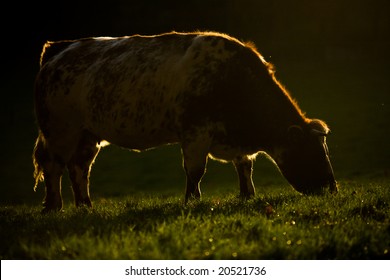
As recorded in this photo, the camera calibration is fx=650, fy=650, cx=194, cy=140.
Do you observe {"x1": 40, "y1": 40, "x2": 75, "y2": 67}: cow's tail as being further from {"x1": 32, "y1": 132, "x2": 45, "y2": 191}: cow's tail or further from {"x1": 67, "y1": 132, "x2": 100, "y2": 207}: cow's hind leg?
{"x1": 67, "y1": 132, "x2": 100, "y2": 207}: cow's hind leg

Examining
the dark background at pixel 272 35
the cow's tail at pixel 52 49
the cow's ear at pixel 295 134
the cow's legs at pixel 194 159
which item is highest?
the cow's tail at pixel 52 49

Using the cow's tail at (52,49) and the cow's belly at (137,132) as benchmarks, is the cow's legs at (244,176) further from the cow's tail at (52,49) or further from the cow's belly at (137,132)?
the cow's tail at (52,49)

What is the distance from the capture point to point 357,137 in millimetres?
31859

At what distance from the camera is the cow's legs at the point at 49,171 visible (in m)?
11.2

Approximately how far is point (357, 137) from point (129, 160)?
11.3m

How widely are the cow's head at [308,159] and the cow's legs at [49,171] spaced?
13.0ft

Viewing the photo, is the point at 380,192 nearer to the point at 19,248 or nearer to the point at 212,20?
the point at 19,248

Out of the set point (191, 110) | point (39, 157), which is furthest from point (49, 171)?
point (191, 110)

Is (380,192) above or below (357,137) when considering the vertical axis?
above

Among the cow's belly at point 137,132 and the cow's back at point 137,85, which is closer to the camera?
the cow's back at point 137,85

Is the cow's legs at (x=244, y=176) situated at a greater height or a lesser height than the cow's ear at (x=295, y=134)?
lesser

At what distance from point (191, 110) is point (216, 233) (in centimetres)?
336

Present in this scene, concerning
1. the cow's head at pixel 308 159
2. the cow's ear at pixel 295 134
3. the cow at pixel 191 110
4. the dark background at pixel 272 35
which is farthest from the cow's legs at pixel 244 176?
the dark background at pixel 272 35

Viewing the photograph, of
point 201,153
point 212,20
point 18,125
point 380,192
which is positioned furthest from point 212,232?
point 212,20
